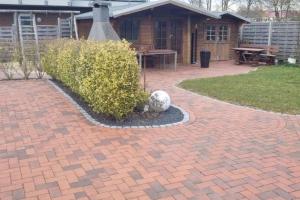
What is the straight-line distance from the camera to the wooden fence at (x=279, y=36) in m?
14.4

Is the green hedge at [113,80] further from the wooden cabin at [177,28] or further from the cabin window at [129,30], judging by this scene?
the cabin window at [129,30]

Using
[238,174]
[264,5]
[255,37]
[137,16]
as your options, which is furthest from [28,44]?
[264,5]

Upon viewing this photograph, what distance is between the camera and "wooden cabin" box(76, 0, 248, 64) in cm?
1330

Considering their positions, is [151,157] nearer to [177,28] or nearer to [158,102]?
[158,102]

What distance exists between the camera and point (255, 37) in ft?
54.3

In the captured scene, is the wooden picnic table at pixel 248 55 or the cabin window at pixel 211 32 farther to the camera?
the cabin window at pixel 211 32

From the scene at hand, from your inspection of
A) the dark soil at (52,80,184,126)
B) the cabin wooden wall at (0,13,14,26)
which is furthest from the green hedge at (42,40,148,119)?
the cabin wooden wall at (0,13,14,26)

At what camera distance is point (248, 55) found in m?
15.4

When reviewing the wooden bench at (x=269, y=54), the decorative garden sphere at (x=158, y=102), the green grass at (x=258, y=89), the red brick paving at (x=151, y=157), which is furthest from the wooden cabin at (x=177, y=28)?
the red brick paving at (x=151, y=157)

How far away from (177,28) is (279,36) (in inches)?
179

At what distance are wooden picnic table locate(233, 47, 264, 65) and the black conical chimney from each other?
30.0 ft

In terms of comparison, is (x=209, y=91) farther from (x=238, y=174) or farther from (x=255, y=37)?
(x=255, y=37)

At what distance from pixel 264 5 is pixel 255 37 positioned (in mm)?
13344

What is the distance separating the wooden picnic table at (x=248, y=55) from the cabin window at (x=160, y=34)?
131 inches
